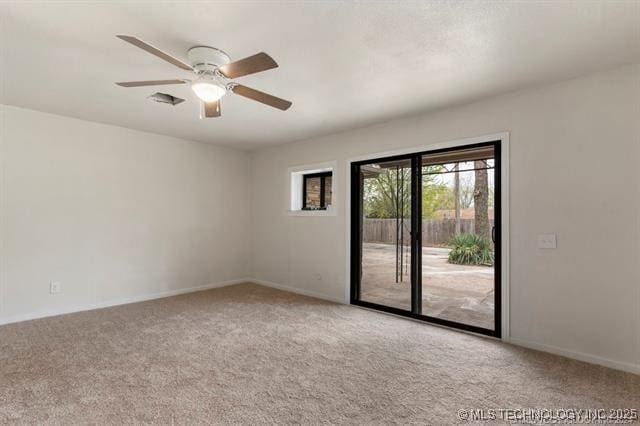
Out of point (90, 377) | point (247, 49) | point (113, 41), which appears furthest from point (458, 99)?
point (90, 377)

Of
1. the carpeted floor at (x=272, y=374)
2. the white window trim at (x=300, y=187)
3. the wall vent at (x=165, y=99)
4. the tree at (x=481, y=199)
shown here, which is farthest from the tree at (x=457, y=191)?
the wall vent at (x=165, y=99)

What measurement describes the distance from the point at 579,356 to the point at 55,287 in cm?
569

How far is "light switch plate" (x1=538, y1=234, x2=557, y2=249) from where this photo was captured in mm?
2945

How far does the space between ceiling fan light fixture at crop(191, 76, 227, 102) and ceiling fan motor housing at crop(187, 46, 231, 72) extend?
81 mm

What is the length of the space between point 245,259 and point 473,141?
14.2ft

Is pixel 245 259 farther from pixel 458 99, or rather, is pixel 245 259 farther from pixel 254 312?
pixel 458 99

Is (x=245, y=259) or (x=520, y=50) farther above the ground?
(x=520, y=50)

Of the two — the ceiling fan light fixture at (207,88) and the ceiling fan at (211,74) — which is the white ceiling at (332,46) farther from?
the ceiling fan light fixture at (207,88)

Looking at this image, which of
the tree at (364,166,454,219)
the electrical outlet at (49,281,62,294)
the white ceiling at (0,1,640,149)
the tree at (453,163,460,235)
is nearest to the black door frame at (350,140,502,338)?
the tree at (364,166,454,219)

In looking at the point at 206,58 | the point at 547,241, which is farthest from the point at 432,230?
the point at 206,58

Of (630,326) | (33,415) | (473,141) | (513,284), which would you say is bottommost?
(33,415)

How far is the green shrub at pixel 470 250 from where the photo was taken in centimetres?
370

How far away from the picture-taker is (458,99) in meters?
3.34

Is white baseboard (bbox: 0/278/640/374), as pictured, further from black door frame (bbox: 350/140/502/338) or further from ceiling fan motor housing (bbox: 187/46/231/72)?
ceiling fan motor housing (bbox: 187/46/231/72)
